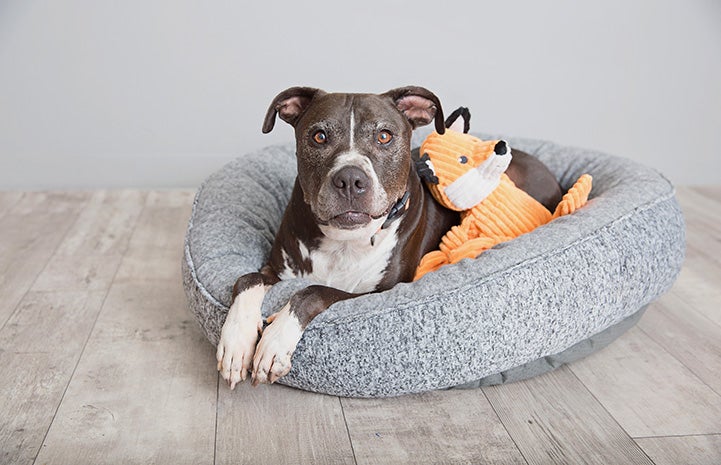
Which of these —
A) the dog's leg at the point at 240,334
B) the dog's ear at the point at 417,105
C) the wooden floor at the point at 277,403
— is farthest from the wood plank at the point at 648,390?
the dog's leg at the point at 240,334

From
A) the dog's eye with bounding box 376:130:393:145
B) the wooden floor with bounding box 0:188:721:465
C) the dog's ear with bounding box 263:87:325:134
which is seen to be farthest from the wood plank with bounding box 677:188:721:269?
the dog's ear with bounding box 263:87:325:134

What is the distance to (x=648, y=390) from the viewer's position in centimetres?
294

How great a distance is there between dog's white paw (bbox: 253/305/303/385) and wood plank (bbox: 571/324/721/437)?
1100 millimetres

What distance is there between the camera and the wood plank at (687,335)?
122 inches

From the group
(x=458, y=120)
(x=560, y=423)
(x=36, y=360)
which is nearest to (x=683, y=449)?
(x=560, y=423)

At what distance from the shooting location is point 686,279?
3.99m

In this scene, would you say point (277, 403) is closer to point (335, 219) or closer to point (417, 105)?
point (335, 219)

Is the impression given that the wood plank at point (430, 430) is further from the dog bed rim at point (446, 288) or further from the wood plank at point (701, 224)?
the wood plank at point (701, 224)

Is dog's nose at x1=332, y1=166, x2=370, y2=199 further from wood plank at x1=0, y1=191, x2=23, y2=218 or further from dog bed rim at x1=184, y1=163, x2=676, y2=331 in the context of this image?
wood plank at x1=0, y1=191, x2=23, y2=218

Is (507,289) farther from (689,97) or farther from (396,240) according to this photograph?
(689,97)

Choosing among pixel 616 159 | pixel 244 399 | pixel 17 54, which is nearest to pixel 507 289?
pixel 244 399

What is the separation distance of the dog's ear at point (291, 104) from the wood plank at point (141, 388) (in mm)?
919

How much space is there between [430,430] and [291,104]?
4.26 ft

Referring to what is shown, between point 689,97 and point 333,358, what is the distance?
418cm
